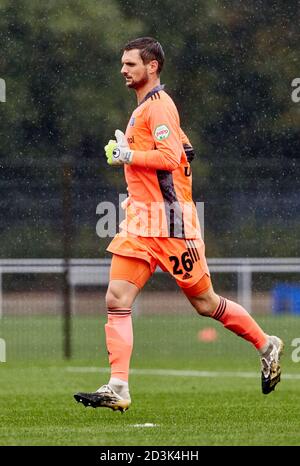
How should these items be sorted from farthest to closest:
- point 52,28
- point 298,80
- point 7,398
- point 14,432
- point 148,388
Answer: point 52,28 → point 298,80 → point 148,388 → point 7,398 → point 14,432

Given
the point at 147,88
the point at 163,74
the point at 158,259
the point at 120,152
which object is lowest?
the point at 158,259

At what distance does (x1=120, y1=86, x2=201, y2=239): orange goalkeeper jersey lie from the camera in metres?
8.16

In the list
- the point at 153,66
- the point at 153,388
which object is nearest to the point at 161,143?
the point at 153,66

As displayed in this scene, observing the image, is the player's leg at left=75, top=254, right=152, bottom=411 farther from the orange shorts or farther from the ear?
the ear

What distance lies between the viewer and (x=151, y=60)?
8383 millimetres

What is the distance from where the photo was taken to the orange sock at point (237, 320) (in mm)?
8578

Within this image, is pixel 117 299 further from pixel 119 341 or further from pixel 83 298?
pixel 83 298

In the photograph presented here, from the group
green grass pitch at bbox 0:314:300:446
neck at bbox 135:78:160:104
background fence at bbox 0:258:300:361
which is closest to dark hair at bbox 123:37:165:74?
neck at bbox 135:78:160:104

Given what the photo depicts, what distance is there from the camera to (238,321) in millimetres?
8625

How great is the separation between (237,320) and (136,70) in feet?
5.13
